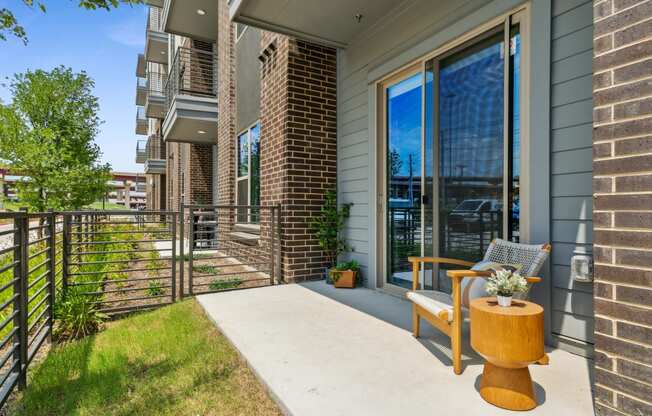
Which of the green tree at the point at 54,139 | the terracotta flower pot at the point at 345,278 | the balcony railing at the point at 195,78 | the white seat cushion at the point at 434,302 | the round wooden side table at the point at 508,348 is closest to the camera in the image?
the round wooden side table at the point at 508,348

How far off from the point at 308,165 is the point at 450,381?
11.3 ft

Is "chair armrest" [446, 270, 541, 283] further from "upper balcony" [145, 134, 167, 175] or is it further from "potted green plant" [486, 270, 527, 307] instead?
"upper balcony" [145, 134, 167, 175]

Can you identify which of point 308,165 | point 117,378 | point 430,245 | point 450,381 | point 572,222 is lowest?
point 117,378

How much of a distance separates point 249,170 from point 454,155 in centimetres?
468

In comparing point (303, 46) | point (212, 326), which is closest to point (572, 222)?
point (212, 326)

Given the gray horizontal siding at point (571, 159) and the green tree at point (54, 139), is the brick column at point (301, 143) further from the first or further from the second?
the green tree at point (54, 139)

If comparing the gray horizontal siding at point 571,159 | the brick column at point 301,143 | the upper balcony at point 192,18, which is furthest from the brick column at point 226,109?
the gray horizontal siding at point 571,159

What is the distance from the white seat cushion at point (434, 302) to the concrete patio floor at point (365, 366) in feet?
1.09

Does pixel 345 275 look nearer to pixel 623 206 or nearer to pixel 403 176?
pixel 403 176

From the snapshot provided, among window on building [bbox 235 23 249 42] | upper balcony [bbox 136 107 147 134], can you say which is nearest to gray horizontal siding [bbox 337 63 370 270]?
window on building [bbox 235 23 249 42]

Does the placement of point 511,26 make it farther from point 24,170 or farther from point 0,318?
point 24,170

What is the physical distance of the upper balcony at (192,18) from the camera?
854 centimetres

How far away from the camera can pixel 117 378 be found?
2.47 metres

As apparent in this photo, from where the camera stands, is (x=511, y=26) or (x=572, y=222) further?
(x=511, y=26)
